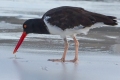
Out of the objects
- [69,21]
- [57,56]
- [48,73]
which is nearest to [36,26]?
[69,21]

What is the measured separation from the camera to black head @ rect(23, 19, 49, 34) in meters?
7.56

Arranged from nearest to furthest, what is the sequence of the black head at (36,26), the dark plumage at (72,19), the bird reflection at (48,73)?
1. the bird reflection at (48,73)
2. the dark plumage at (72,19)
3. the black head at (36,26)

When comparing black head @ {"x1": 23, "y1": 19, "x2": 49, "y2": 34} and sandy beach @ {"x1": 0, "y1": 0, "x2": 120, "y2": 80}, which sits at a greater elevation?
black head @ {"x1": 23, "y1": 19, "x2": 49, "y2": 34}

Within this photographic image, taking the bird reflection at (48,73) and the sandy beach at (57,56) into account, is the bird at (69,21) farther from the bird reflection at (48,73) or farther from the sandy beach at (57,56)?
the bird reflection at (48,73)

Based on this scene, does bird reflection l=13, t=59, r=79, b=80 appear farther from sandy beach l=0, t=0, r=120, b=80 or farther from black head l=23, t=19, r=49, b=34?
black head l=23, t=19, r=49, b=34

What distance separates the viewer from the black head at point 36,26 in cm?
756

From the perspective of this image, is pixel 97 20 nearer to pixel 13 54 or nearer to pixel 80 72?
pixel 80 72

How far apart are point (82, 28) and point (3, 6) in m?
10.6

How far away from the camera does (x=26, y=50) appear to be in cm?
844

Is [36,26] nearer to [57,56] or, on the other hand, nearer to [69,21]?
[69,21]

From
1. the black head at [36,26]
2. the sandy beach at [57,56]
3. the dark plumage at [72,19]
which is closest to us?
the sandy beach at [57,56]

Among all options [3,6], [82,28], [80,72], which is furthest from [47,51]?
[3,6]

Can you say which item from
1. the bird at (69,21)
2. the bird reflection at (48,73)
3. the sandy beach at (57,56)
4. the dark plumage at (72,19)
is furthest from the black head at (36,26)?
the bird reflection at (48,73)

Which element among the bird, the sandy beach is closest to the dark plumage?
the bird
